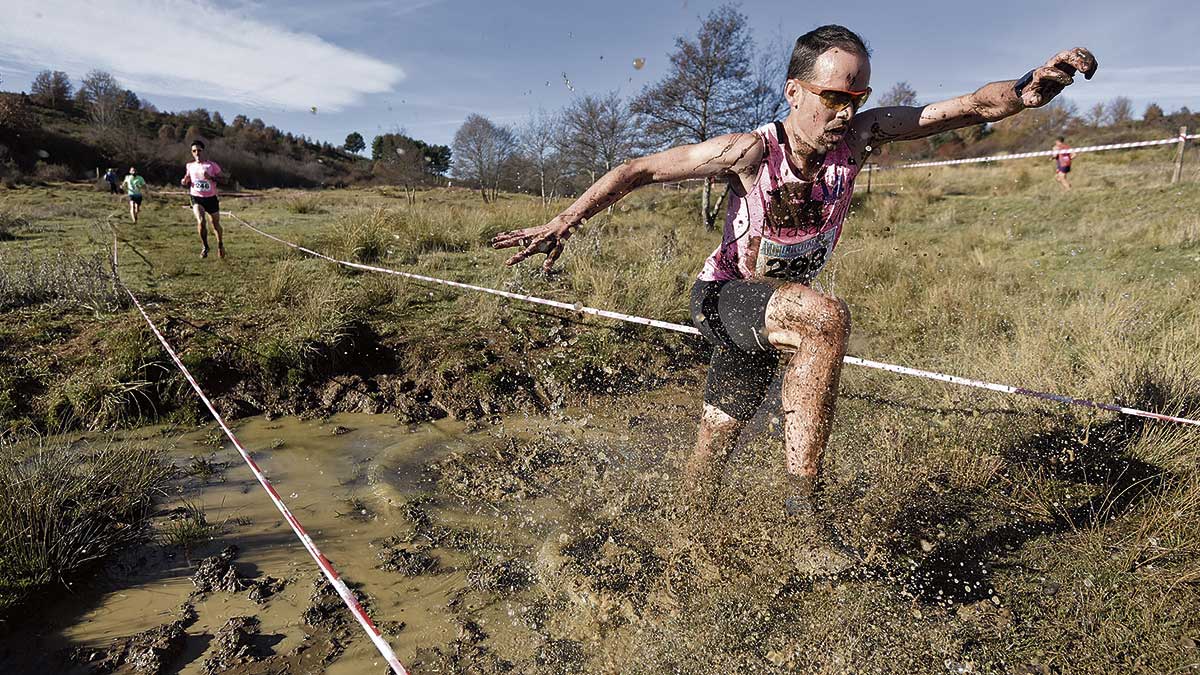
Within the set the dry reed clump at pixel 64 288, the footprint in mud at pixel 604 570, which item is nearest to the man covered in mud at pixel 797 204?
the footprint in mud at pixel 604 570

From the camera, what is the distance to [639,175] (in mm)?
2109

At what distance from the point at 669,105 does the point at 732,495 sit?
1618 cm

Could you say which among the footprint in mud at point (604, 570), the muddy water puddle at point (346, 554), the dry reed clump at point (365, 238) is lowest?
the muddy water puddle at point (346, 554)

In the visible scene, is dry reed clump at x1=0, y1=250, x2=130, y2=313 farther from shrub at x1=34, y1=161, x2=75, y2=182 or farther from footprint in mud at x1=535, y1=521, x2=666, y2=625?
shrub at x1=34, y1=161, x2=75, y2=182

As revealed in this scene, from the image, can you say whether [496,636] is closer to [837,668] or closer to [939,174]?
[837,668]

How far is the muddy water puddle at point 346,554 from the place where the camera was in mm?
2104

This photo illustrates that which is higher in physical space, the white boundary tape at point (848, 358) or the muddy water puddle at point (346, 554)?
the white boundary tape at point (848, 358)

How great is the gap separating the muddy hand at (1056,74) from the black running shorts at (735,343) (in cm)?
113

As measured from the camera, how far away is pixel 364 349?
4793 mm

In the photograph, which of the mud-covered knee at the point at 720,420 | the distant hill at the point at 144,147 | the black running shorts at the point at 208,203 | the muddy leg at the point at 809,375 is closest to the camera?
the muddy leg at the point at 809,375

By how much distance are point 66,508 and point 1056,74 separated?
4.17 meters

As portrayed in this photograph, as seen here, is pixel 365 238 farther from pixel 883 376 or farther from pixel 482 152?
pixel 482 152

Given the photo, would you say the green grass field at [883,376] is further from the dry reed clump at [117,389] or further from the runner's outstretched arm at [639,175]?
the runner's outstretched arm at [639,175]

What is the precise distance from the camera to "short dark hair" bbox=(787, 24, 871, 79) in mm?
2055
